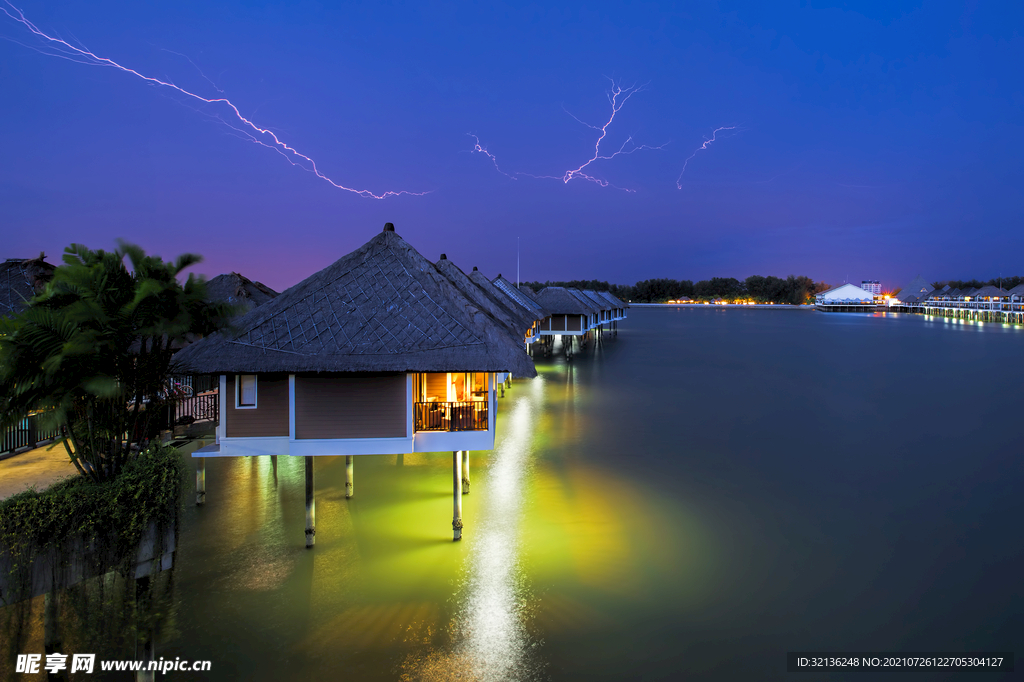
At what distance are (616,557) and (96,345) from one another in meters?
9.37

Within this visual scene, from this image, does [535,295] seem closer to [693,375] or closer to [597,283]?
[693,375]

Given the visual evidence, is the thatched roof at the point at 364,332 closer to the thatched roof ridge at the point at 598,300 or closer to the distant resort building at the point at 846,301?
the thatched roof ridge at the point at 598,300

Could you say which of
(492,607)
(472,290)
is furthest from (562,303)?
(492,607)

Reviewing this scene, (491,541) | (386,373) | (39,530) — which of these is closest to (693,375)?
(491,541)

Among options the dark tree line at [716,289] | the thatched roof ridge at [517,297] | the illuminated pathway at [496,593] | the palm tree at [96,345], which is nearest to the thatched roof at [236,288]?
the thatched roof ridge at [517,297]

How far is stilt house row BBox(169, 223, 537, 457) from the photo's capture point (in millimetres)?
9398

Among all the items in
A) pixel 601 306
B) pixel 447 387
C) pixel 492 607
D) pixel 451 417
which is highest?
pixel 601 306

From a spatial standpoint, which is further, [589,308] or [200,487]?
[589,308]

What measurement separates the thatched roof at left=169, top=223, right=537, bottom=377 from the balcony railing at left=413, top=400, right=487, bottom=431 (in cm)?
112

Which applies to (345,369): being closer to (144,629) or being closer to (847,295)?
(144,629)

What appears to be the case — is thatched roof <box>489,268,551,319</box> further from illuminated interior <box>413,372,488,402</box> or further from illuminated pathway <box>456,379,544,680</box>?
illuminated pathway <box>456,379,544,680</box>

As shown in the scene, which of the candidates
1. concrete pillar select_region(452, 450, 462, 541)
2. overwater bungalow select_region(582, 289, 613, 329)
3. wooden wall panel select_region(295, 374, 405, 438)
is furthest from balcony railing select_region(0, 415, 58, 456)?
overwater bungalow select_region(582, 289, 613, 329)

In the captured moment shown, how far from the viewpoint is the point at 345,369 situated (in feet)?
30.3

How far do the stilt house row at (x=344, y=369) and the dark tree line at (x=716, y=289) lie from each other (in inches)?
6657
